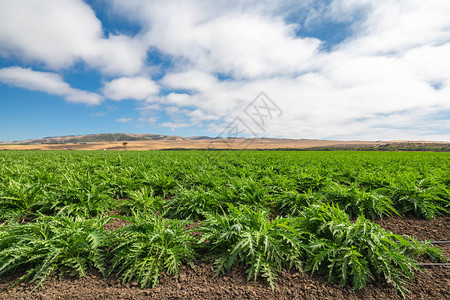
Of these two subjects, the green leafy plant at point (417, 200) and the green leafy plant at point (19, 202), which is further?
the green leafy plant at point (417, 200)

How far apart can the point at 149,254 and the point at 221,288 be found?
1.02m

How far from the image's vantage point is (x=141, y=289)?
2.13 meters

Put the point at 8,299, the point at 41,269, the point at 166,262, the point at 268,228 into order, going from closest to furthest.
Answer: the point at 8,299 < the point at 41,269 < the point at 166,262 < the point at 268,228

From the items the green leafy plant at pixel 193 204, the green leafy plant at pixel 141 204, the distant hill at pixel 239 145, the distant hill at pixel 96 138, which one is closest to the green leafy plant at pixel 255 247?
the green leafy plant at pixel 193 204

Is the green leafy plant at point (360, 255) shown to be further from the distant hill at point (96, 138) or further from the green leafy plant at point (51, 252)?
the distant hill at point (96, 138)

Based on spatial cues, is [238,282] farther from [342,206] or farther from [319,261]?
[342,206]

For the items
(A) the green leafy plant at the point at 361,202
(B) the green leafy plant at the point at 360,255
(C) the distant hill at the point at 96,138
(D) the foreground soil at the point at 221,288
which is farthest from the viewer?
(C) the distant hill at the point at 96,138

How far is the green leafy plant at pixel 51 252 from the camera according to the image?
224cm

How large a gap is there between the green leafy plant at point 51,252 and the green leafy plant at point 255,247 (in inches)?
57.7

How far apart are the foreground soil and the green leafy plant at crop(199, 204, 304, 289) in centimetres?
11

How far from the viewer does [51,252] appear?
2.23 m

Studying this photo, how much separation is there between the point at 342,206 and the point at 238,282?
3.27m

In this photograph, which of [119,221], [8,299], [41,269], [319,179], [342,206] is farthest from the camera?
[319,179]

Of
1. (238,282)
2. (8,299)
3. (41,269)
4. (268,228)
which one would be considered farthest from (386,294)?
(8,299)
